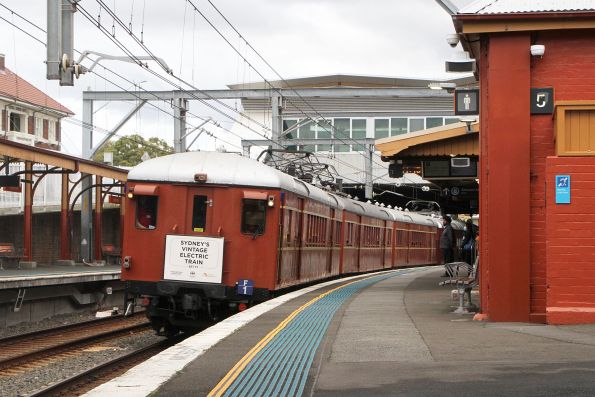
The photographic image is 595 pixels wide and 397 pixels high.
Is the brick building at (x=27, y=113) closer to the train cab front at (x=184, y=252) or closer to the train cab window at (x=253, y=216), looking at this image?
the train cab front at (x=184, y=252)

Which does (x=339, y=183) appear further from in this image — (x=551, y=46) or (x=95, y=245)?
(x=551, y=46)

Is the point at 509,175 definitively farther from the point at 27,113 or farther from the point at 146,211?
the point at 27,113

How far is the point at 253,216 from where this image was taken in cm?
1557

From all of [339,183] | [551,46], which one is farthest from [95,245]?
[551,46]

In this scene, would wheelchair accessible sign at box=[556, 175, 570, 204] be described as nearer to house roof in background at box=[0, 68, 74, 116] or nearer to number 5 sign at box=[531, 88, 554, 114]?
number 5 sign at box=[531, 88, 554, 114]

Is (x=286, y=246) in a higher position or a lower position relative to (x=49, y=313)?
higher

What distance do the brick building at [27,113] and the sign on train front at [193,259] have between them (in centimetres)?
4880

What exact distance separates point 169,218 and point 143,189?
0.64 m

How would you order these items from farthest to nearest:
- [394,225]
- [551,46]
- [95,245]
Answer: [394,225]
[95,245]
[551,46]

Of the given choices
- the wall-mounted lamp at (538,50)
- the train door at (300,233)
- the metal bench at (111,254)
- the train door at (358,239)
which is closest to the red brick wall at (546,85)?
the wall-mounted lamp at (538,50)

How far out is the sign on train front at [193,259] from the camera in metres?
15.1

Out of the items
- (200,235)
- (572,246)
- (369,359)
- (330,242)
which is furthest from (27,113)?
(369,359)

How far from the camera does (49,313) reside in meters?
22.5

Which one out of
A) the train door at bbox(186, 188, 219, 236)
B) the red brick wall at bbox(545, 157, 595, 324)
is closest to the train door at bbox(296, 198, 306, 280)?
the train door at bbox(186, 188, 219, 236)
